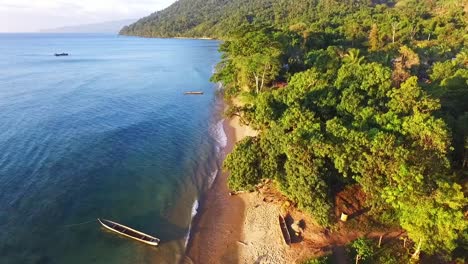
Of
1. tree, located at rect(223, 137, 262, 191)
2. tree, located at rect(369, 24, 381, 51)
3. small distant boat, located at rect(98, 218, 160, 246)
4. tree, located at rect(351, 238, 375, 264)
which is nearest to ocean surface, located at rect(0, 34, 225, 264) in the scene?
small distant boat, located at rect(98, 218, 160, 246)

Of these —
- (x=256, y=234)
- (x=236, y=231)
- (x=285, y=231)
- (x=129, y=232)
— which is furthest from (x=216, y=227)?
(x=129, y=232)

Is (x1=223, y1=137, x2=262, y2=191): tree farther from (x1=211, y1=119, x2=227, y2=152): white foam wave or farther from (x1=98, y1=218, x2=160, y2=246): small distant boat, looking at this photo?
(x1=211, y1=119, x2=227, y2=152): white foam wave

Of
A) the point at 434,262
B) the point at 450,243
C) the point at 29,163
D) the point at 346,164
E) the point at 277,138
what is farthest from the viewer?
the point at 29,163

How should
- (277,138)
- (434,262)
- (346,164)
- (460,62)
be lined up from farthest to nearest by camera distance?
(460,62)
(277,138)
(346,164)
(434,262)

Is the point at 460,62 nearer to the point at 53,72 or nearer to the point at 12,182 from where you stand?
the point at 12,182

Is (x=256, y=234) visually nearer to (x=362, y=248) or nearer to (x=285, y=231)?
(x=285, y=231)

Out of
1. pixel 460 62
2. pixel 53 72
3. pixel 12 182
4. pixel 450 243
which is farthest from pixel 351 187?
pixel 53 72
